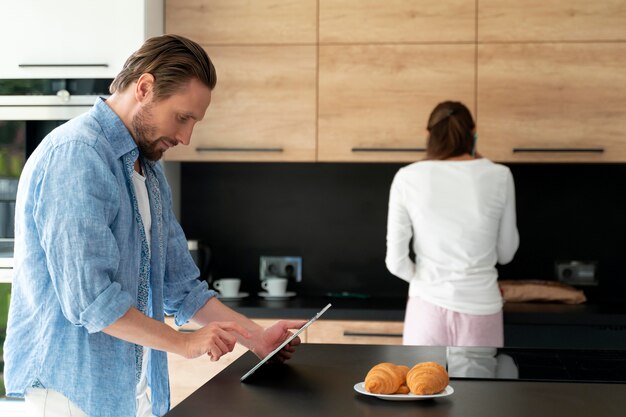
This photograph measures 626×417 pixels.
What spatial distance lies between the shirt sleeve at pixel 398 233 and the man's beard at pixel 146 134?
1.29m

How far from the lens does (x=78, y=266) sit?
1.63 m

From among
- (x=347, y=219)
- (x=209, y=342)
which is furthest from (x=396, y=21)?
(x=209, y=342)

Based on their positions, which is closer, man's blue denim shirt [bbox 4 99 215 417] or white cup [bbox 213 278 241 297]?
man's blue denim shirt [bbox 4 99 215 417]

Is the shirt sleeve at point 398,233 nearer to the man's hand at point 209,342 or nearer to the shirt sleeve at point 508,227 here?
the shirt sleeve at point 508,227

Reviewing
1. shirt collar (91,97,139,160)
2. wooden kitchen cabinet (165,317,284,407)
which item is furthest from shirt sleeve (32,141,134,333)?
wooden kitchen cabinet (165,317,284,407)

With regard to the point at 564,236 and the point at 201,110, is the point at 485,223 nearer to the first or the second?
the point at 564,236

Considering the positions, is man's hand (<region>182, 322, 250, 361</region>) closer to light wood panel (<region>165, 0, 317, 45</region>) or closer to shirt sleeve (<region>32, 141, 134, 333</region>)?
shirt sleeve (<region>32, 141, 134, 333</region>)

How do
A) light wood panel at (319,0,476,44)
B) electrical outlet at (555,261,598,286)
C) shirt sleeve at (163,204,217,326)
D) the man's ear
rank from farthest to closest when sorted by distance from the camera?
1. electrical outlet at (555,261,598,286)
2. light wood panel at (319,0,476,44)
3. shirt sleeve at (163,204,217,326)
4. the man's ear

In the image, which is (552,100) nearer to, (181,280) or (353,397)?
(181,280)

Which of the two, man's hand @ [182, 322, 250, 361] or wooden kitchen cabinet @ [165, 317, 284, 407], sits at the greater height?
man's hand @ [182, 322, 250, 361]

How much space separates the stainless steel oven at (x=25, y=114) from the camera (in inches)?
133

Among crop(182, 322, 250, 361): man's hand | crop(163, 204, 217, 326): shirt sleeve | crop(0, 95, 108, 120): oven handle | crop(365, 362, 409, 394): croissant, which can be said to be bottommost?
crop(365, 362, 409, 394): croissant

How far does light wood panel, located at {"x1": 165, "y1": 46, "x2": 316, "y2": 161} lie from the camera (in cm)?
361

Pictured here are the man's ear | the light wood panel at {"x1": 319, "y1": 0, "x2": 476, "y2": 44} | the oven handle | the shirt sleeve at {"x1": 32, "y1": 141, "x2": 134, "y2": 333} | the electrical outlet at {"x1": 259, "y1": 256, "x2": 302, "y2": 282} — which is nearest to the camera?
the shirt sleeve at {"x1": 32, "y1": 141, "x2": 134, "y2": 333}
